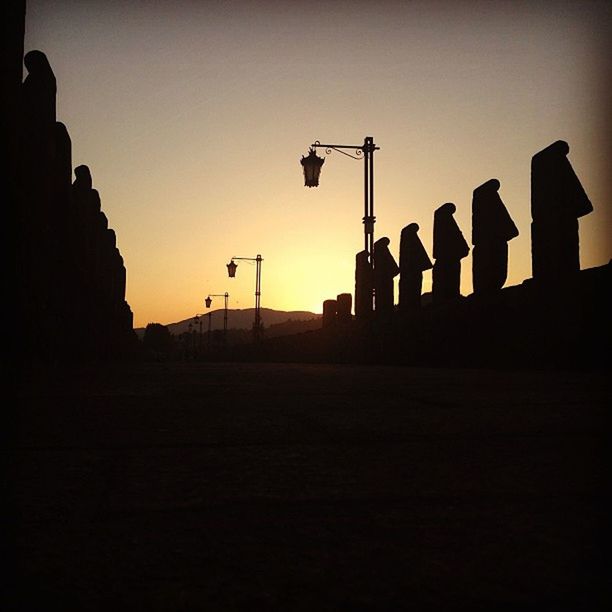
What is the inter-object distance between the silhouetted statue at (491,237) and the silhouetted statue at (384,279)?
581cm

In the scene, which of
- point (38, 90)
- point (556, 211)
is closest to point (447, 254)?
point (556, 211)

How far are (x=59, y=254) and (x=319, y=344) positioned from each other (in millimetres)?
15059

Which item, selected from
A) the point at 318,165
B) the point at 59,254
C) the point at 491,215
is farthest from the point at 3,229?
the point at 318,165

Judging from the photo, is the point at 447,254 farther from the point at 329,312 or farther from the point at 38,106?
the point at 329,312

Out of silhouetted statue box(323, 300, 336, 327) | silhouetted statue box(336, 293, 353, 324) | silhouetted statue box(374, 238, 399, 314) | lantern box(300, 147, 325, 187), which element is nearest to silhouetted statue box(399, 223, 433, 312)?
silhouetted statue box(374, 238, 399, 314)

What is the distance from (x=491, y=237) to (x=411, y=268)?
4.30 meters

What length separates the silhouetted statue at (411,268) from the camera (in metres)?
13.7

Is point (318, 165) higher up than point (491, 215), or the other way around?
point (318, 165)

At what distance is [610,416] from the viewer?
254cm

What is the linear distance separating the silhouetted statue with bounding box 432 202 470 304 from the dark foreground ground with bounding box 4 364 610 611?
370 inches

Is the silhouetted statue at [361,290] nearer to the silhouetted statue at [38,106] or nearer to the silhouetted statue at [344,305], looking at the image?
the silhouetted statue at [344,305]

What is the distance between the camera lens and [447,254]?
38.4 ft

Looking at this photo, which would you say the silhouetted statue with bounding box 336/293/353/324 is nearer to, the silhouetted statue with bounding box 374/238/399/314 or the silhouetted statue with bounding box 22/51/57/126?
the silhouetted statue with bounding box 374/238/399/314

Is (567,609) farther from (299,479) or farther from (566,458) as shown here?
(566,458)
